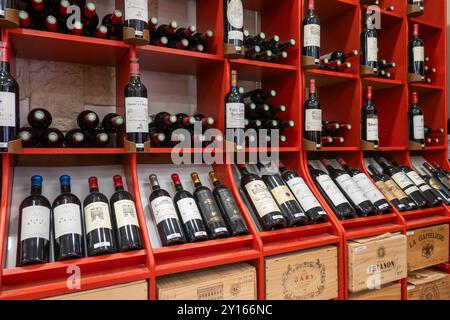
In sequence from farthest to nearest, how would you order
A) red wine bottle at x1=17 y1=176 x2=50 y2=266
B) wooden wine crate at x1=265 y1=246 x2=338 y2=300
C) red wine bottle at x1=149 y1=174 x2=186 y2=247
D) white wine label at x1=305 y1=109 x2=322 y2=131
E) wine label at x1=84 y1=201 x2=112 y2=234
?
white wine label at x1=305 y1=109 x2=322 y2=131
wooden wine crate at x1=265 y1=246 x2=338 y2=300
red wine bottle at x1=149 y1=174 x2=186 y2=247
wine label at x1=84 y1=201 x2=112 y2=234
red wine bottle at x1=17 y1=176 x2=50 y2=266

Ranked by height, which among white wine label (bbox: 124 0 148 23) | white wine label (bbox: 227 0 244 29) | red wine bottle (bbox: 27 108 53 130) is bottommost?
red wine bottle (bbox: 27 108 53 130)

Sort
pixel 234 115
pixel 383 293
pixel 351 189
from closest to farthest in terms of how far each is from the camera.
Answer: pixel 234 115 < pixel 383 293 < pixel 351 189

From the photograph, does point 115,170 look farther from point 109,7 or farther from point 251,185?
point 109,7

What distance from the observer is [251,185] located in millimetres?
1656

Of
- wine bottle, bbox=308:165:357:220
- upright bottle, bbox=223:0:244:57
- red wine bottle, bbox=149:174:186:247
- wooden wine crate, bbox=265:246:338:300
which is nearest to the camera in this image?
red wine bottle, bbox=149:174:186:247

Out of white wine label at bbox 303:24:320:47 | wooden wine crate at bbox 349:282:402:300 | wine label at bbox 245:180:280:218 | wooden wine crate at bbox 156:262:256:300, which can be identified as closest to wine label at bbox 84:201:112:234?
wooden wine crate at bbox 156:262:256:300

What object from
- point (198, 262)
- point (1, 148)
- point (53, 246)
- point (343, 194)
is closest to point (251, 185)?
point (198, 262)

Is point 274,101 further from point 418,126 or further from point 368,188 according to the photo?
point 418,126

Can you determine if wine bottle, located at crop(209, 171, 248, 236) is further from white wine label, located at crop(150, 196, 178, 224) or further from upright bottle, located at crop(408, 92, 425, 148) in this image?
upright bottle, located at crop(408, 92, 425, 148)

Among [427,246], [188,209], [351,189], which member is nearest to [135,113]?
[188,209]

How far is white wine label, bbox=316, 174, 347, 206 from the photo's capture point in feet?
6.05

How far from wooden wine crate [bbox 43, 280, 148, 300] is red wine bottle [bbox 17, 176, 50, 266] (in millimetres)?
158

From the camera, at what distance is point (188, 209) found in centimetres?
147

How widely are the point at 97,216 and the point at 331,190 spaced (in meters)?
1.23
